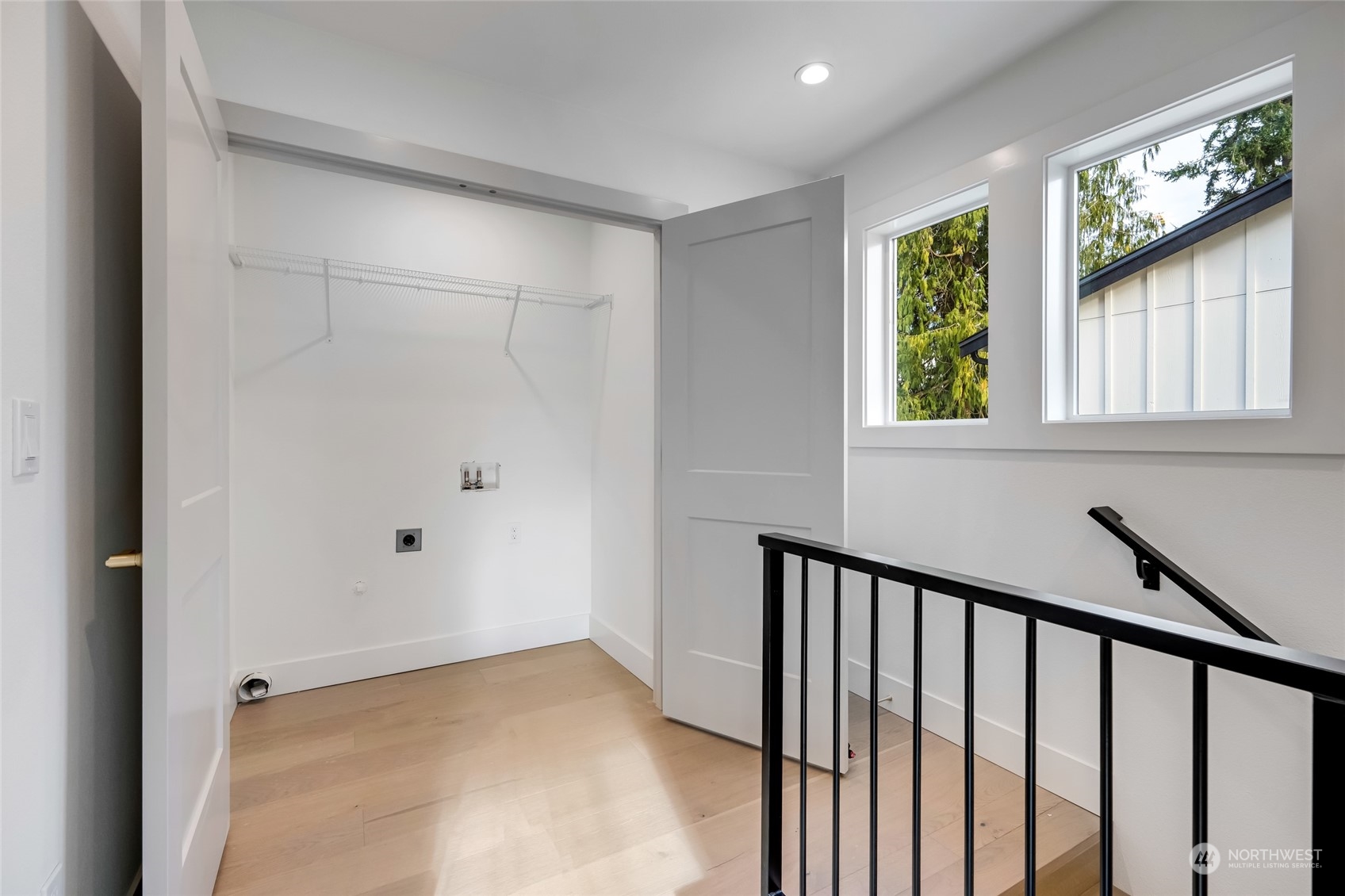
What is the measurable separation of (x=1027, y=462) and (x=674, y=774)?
164 centimetres

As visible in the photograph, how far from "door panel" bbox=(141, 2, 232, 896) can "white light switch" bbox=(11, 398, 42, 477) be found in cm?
13

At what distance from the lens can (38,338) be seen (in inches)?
35.7

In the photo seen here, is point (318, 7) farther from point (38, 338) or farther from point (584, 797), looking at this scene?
point (584, 797)

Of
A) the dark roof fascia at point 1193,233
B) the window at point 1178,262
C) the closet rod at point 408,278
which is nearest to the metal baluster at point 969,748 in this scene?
the window at point 1178,262

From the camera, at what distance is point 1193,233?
1.69m

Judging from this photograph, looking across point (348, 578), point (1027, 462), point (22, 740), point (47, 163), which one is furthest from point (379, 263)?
point (1027, 462)

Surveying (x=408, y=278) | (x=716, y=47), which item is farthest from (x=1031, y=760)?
(x=408, y=278)

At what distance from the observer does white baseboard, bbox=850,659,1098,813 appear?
1858 mm

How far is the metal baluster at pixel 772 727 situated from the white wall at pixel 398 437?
6.65ft

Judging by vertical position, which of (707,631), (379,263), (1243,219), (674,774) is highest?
(379,263)

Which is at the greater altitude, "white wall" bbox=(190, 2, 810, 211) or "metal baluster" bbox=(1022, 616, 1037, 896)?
"white wall" bbox=(190, 2, 810, 211)

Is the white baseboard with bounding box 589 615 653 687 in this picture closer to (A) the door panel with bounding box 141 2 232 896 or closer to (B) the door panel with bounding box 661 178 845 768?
(B) the door panel with bounding box 661 178 845 768

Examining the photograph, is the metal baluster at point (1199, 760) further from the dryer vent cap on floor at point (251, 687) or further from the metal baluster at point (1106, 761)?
the dryer vent cap on floor at point (251, 687)
